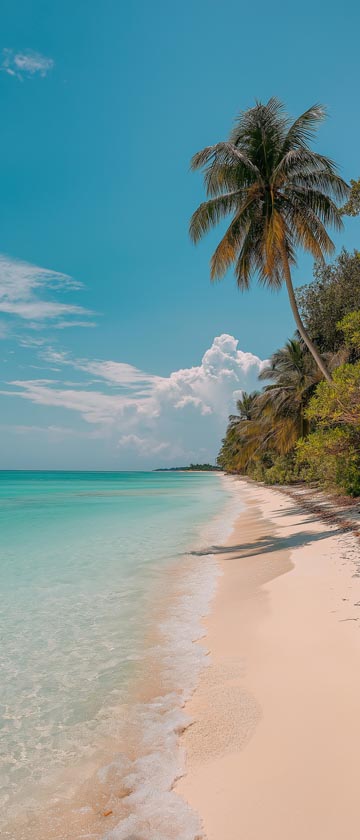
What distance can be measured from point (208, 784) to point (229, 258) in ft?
45.9

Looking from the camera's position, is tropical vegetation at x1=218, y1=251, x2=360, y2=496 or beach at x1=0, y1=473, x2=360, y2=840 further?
tropical vegetation at x1=218, y1=251, x2=360, y2=496

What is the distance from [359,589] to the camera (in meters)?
5.98

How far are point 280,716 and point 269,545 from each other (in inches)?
303

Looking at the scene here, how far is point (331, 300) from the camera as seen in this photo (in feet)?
67.6

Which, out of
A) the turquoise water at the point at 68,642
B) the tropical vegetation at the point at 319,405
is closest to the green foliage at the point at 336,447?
the tropical vegetation at the point at 319,405

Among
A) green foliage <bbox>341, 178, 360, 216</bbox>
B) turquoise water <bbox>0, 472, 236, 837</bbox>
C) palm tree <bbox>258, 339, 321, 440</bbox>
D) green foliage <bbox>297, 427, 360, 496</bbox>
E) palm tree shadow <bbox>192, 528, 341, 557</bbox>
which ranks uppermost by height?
green foliage <bbox>341, 178, 360, 216</bbox>

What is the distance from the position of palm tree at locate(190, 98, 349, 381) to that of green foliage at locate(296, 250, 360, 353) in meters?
5.70

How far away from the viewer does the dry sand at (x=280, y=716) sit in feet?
8.04

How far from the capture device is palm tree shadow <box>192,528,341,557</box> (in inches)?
403

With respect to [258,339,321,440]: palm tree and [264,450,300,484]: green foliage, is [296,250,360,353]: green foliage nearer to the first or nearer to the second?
[258,339,321,440]: palm tree

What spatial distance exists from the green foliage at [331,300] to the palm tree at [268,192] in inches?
224

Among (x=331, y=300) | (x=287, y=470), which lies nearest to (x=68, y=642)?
(x=331, y=300)

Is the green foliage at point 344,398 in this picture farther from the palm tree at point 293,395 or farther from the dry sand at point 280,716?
the palm tree at point 293,395

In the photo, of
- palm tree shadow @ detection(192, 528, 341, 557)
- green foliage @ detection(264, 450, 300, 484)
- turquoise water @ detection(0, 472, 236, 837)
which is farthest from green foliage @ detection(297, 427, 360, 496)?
green foliage @ detection(264, 450, 300, 484)
